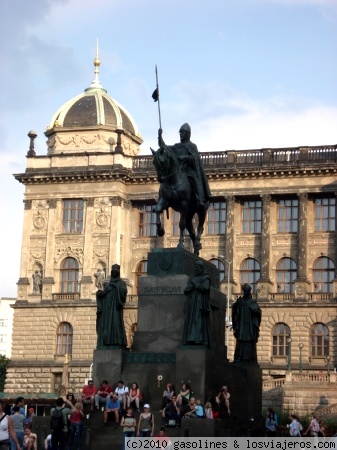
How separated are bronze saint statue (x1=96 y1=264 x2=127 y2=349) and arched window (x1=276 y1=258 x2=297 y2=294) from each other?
5178 cm

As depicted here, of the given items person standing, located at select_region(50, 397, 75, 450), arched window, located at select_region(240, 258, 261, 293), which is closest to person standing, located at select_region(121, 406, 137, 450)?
person standing, located at select_region(50, 397, 75, 450)

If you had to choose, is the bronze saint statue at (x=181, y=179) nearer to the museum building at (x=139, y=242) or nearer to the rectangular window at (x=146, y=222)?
the museum building at (x=139, y=242)

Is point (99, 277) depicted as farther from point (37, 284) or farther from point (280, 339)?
point (280, 339)

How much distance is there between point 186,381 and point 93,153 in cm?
5892

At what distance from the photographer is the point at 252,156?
274 ft

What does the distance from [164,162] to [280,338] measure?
1993 inches

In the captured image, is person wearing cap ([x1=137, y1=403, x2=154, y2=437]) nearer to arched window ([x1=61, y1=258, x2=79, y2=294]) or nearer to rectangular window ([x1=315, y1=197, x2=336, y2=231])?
rectangular window ([x1=315, y1=197, x2=336, y2=231])

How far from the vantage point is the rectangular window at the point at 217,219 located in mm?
83812

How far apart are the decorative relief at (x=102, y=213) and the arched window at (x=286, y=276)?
1289cm

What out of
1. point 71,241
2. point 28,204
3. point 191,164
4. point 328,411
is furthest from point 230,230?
point 191,164

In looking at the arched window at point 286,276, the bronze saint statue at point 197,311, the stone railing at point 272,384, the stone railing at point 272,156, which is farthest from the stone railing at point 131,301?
the bronze saint statue at point 197,311

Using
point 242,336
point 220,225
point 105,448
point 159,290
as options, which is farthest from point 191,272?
point 220,225

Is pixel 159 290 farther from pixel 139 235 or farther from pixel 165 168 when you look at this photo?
pixel 139 235

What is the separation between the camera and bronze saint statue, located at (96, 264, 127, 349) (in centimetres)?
2950
